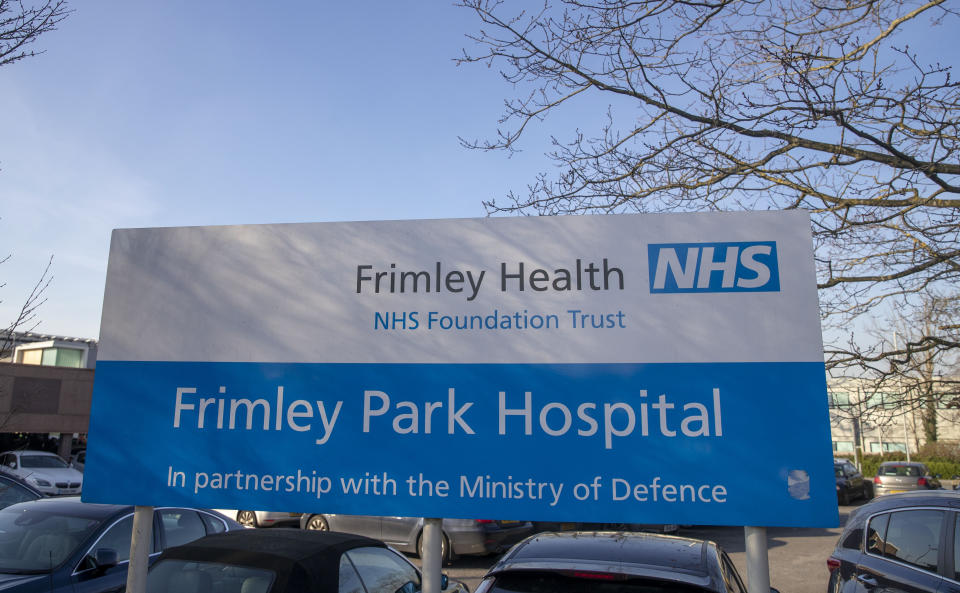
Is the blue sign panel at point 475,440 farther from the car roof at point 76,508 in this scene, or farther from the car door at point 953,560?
the car roof at point 76,508

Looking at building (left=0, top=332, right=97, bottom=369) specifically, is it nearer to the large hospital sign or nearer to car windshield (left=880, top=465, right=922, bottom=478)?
car windshield (left=880, top=465, right=922, bottom=478)

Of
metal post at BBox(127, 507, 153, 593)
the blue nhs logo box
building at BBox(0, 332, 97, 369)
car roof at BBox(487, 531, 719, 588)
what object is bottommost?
car roof at BBox(487, 531, 719, 588)

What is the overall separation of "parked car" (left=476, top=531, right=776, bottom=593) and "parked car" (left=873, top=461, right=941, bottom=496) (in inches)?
837

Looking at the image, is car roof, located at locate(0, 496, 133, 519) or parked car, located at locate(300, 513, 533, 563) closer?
car roof, located at locate(0, 496, 133, 519)

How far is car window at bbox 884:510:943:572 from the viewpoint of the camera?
475 cm

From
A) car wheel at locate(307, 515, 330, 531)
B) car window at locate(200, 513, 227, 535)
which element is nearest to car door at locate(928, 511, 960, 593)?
car window at locate(200, 513, 227, 535)

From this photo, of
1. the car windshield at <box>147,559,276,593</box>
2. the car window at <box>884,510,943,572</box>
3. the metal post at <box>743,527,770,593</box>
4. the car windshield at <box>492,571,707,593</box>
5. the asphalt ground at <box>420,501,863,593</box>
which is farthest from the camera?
the asphalt ground at <box>420,501,863,593</box>

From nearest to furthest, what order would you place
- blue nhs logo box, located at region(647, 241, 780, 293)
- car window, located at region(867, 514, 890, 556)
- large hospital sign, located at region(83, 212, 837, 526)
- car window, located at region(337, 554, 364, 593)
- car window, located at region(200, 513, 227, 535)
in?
large hospital sign, located at region(83, 212, 837, 526) < blue nhs logo box, located at region(647, 241, 780, 293) < car window, located at region(337, 554, 364, 593) < car window, located at region(867, 514, 890, 556) < car window, located at region(200, 513, 227, 535)

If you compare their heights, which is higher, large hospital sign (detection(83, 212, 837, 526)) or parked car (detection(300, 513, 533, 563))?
large hospital sign (detection(83, 212, 837, 526))

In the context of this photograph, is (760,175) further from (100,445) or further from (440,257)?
(100,445)

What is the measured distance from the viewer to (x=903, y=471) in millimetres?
22109

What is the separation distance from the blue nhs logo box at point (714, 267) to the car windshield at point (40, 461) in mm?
25796

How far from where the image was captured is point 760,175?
7766 mm

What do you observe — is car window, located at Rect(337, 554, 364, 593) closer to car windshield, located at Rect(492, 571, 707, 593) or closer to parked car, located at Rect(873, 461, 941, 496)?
car windshield, located at Rect(492, 571, 707, 593)
